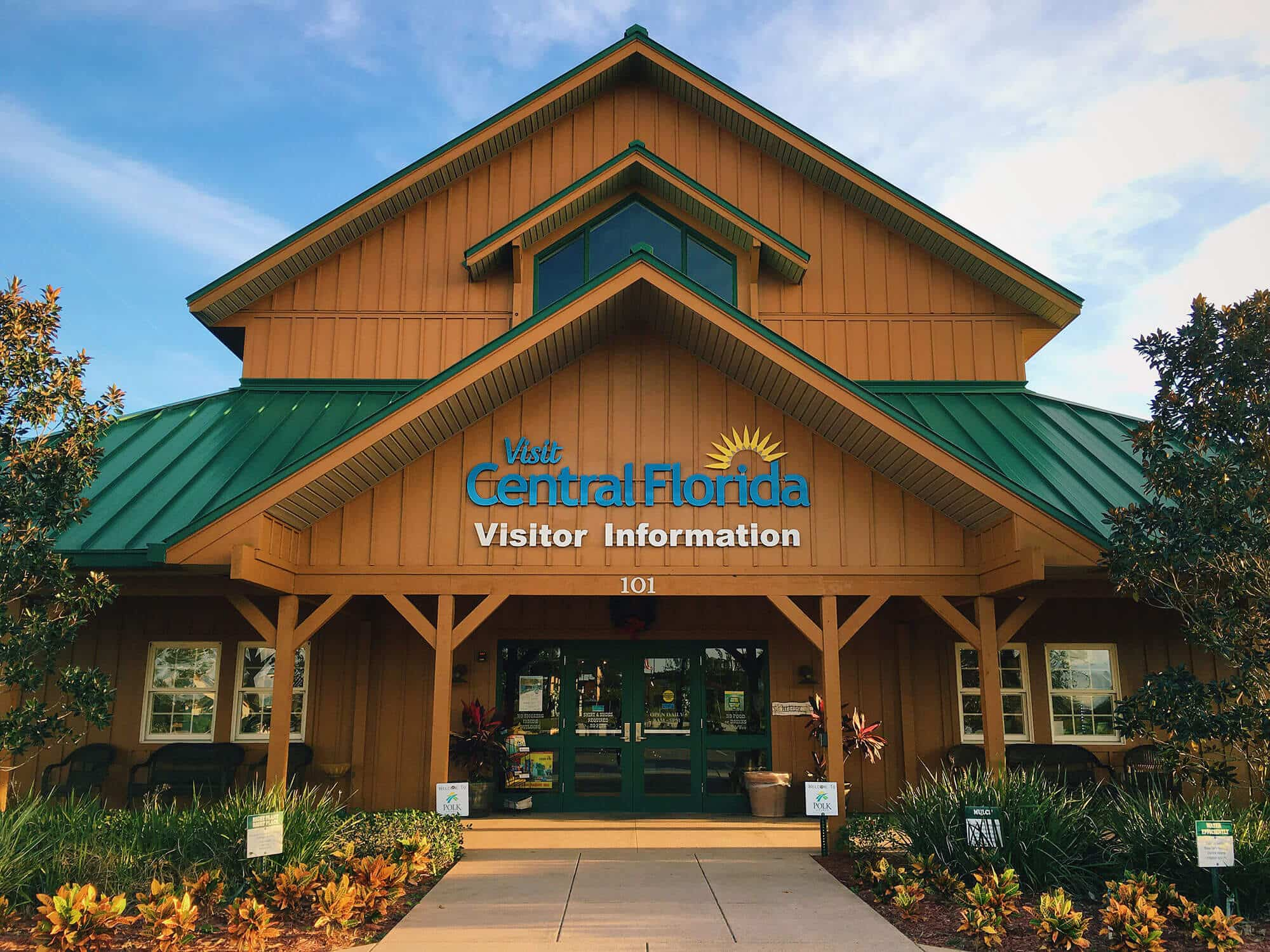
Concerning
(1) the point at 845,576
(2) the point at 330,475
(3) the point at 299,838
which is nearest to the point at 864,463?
(1) the point at 845,576

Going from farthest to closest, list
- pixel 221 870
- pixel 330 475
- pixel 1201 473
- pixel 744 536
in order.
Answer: pixel 744 536, pixel 330 475, pixel 1201 473, pixel 221 870

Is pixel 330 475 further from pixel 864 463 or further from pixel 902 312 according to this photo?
pixel 902 312

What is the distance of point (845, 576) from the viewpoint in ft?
40.0

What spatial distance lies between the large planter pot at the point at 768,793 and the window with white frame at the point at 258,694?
652cm

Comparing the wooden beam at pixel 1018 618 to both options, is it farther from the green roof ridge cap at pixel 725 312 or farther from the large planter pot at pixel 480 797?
the large planter pot at pixel 480 797

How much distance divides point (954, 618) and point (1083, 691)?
3858mm

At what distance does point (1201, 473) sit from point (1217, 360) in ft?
3.93

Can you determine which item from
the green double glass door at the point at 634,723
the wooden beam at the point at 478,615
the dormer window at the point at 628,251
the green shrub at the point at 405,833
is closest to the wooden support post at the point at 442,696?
the wooden beam at the point at 478,615

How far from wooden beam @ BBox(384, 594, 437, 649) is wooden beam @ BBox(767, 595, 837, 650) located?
4.11m

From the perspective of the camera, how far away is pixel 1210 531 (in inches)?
381

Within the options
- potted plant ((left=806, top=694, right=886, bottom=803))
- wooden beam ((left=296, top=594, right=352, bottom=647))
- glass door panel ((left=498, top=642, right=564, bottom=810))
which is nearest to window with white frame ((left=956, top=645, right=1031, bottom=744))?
potted plant ((left=806, top=694, right=886, bottom=803))

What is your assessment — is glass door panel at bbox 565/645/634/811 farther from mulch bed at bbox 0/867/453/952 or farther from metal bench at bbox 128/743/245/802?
mulch bed at bbox 0/867/453/952

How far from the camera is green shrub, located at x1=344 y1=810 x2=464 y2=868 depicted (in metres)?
10.5

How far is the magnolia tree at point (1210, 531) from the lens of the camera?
947cm
